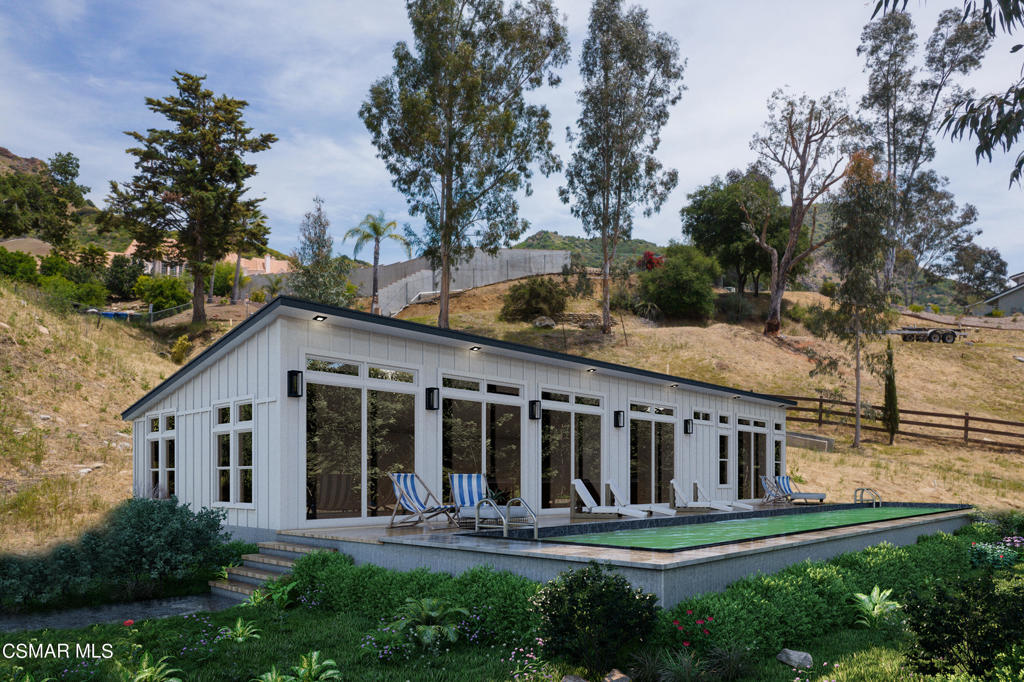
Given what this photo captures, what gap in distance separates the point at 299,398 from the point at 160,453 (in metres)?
5.62

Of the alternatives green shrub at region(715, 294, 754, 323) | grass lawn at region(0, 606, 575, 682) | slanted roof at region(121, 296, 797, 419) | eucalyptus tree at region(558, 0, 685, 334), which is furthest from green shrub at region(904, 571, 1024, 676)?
green shrub at region(715, 294, 754, 323)

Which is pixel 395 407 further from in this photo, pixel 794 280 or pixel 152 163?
pixel 794 280

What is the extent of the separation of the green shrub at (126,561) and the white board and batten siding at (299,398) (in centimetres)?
93

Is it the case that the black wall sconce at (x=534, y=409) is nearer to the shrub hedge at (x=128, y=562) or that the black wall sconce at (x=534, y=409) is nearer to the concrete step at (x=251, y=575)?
the shrub hedge at (x=128, y=562)

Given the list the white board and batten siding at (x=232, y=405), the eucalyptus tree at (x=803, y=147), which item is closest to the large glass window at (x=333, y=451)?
the white board and batten siding at (x=232, y=405)

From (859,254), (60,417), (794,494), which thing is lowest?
(794,494)

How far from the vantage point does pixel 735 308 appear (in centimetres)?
4166

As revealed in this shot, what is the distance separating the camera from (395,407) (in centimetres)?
1006

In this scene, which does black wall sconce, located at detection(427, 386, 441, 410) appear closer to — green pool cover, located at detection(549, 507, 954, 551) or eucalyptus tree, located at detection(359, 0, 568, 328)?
green pool cover, located at detection(549, 507, 954, 551)

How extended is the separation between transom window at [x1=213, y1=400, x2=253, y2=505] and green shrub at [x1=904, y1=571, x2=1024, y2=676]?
7624 mm

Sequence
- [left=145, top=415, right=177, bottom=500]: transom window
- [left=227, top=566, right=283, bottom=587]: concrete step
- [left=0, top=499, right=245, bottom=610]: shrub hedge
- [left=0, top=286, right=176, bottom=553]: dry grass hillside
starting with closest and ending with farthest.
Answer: [left=0, top=499, right=245, bottom=610]: shrub hedge < [left=227, top=566, right=283, bottom=587]: concrete step < [left=145, top=415, right=177, bottom=500]: transom window < [left=0, top=286, right=176, bottom=553]: dry grass hillside

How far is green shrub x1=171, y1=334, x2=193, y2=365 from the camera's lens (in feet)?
87.3

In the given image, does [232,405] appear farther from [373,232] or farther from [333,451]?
[373,232]

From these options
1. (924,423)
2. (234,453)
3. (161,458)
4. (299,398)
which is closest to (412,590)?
(299,398)
